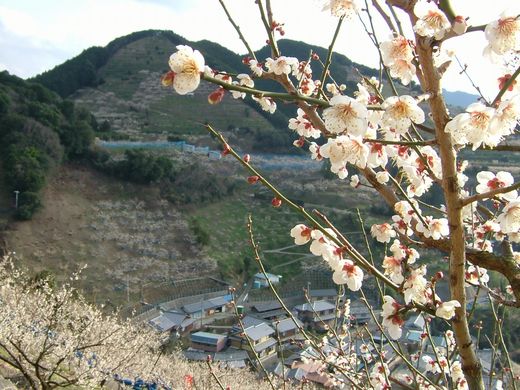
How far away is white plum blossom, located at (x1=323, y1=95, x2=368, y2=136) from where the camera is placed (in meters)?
1.21

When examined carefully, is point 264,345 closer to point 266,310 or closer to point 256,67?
point 266,310

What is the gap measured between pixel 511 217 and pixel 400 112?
0.53 metres

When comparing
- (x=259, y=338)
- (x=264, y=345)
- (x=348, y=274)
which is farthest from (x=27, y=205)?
(x=348, y=274)

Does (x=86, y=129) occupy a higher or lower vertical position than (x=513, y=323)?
higher

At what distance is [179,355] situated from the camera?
1462cm

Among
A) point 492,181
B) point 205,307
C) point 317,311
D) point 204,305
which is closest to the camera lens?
point 492,181

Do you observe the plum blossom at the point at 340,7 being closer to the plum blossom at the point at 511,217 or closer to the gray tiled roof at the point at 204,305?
the plum blossom at the point at 511,217

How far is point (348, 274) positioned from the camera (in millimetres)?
1516

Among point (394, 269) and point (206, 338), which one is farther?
point (206, 338)

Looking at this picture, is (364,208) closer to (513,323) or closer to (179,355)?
(513,323)

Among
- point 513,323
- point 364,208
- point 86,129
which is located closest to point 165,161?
point 86,129

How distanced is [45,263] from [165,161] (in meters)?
9.36

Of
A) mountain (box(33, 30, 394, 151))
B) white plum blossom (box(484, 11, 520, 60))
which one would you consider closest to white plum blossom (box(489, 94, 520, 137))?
white plum blossom (box(484, 11, 520, 60))

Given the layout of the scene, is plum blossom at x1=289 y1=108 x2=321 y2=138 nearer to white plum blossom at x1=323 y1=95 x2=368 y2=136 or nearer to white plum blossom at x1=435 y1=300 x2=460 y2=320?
white plum blossom at x1=323 y1=95 x2=368 y2=136
